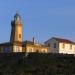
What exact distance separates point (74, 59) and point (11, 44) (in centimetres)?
2241

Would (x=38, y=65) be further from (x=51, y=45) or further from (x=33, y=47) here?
(x=51, y=45)

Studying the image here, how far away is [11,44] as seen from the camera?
64.9 metres

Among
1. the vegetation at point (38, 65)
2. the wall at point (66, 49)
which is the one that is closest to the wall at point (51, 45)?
the wall at point (66, 49)

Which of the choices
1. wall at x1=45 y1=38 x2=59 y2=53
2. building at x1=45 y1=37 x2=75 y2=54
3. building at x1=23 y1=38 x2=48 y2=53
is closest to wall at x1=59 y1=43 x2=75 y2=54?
building at x1=45 y1=37 x2=75 y2=54

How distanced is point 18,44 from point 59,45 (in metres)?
6.95

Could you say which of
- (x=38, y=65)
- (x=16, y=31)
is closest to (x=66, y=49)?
(x=16, y=31)

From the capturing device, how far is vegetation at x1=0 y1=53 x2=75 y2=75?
39.8 meters

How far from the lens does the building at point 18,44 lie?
64488 mm

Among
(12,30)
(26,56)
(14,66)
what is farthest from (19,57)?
(12,30)

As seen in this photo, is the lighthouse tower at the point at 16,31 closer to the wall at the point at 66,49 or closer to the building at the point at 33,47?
the building at the point at 33,47

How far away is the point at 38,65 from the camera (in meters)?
41.8

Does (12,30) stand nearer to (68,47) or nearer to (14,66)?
(68,47)

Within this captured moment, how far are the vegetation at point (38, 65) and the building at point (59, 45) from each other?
22303 millimetres

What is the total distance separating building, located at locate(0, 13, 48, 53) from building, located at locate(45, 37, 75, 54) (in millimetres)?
1436
